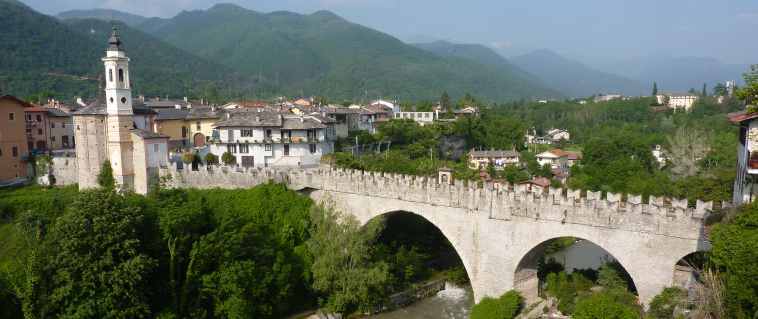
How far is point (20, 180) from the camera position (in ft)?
130

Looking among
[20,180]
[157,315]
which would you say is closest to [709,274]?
[157,315]

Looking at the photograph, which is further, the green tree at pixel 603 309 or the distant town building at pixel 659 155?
the distant town building at pixel 659 155

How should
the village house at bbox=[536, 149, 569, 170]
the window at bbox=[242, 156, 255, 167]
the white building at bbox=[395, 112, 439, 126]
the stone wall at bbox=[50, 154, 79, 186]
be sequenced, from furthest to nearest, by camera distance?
the white building at bbox=[395, 112, 439, 126] < the village house at bbox=[536, 149, 569, 170] < the window at bbox=[242, 156, 255, 167] < the stone wall at bbox=[50, 154, 79, 186]

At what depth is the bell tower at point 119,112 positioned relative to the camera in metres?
32.8

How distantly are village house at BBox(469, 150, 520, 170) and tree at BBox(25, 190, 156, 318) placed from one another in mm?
44501

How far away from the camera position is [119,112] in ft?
109

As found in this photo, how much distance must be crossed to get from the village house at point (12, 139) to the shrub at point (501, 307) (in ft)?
113

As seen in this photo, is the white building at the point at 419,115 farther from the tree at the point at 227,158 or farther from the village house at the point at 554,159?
the tree at the point at 227,158

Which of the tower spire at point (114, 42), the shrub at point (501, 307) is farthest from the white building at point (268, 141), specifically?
the shrub at point (501, 307)

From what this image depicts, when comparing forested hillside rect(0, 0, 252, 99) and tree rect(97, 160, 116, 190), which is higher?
forested hillside rect(0, 0, 252, 99)

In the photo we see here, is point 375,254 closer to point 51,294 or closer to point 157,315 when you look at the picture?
point 157,315

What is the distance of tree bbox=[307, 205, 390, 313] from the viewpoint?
27.3m

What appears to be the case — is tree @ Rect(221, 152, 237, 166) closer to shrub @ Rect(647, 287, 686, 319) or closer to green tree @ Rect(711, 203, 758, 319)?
shrub @ Rect(647, 287, 686, 319)

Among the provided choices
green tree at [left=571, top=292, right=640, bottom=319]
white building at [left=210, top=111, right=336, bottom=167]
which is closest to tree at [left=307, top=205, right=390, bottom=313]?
green tree at [left=571, top=292, right=640, bottom=319]
